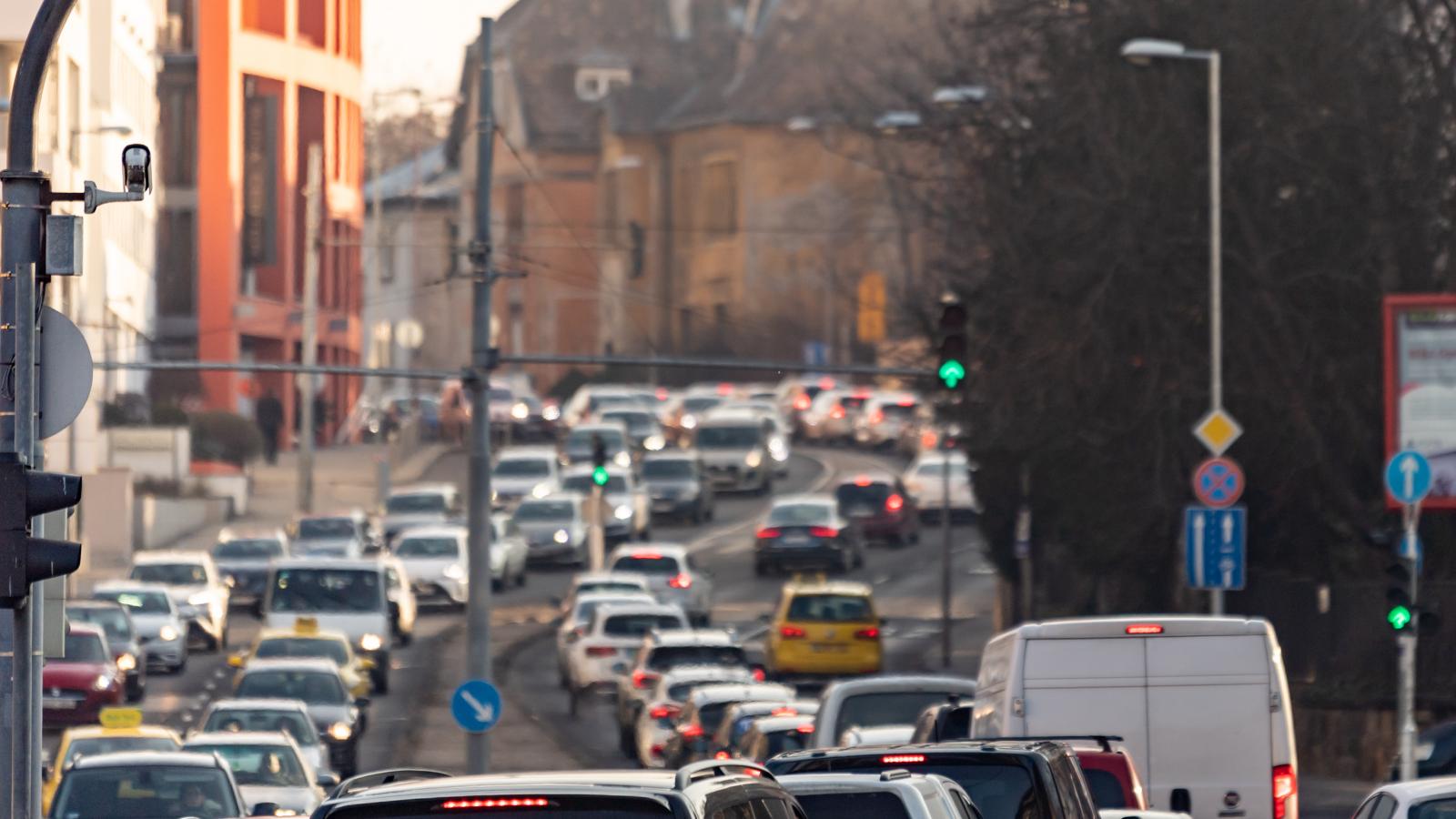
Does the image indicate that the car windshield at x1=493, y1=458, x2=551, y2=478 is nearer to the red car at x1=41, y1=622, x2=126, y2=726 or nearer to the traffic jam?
the traffic jam

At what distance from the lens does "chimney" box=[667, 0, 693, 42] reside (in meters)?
122

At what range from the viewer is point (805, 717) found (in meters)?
25.8

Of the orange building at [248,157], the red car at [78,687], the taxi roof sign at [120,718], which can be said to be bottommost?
the red car at [78,687]

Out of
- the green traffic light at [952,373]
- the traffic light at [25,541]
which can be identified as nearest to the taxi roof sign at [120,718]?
the green traffic light at [952,373]

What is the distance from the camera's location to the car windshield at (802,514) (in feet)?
190

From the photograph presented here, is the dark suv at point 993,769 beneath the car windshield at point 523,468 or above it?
above

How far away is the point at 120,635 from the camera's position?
1560 inches

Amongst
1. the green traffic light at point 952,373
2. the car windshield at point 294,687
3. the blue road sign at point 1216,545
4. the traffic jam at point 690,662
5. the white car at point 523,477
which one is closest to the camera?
the traffic jam at point 690,662

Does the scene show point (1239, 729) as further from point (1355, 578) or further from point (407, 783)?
point (1355, 578)

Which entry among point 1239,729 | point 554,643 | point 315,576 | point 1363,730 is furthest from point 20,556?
point 554,643

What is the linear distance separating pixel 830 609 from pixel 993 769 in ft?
98.4

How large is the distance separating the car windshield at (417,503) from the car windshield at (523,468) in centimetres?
453

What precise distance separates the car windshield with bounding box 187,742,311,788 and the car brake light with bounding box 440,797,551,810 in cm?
1766

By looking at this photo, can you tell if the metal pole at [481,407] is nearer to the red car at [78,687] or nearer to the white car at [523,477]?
the red car at [78,687]
